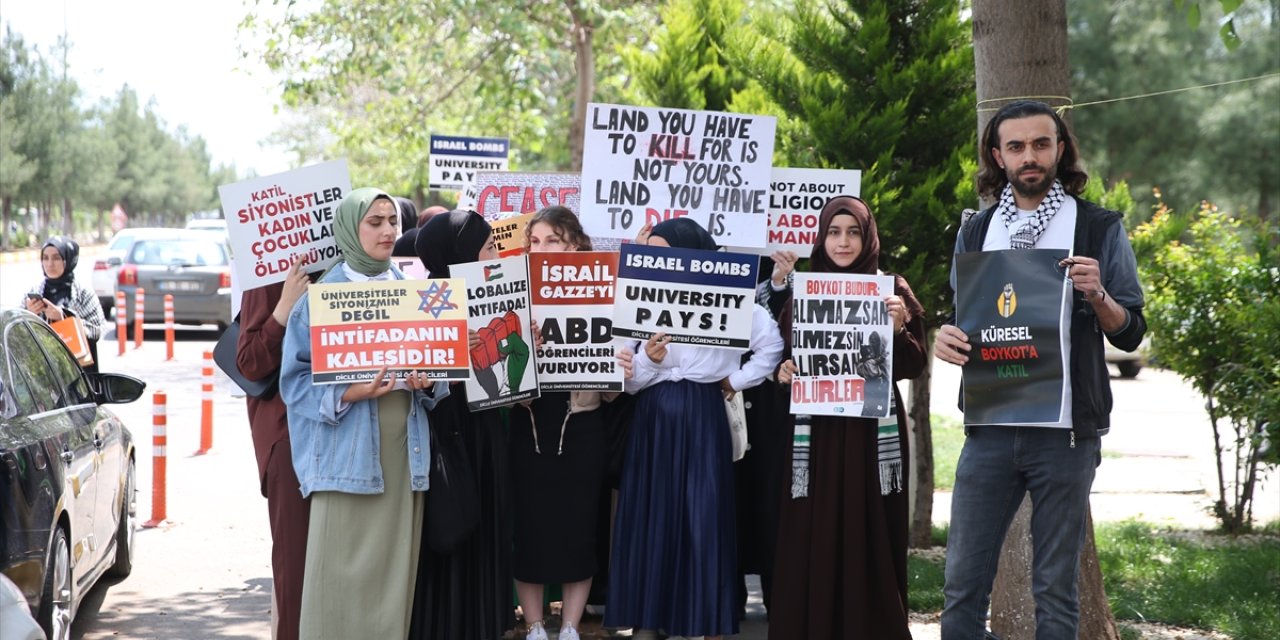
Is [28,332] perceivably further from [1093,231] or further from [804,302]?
[1093,231]

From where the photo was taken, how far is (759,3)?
2083cm

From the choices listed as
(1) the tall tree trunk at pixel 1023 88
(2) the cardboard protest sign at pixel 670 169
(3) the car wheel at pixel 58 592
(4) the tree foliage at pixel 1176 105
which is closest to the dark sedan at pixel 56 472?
(3) the car wheel at pixel 58 592

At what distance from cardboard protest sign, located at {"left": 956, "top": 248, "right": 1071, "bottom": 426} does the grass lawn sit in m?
2.94

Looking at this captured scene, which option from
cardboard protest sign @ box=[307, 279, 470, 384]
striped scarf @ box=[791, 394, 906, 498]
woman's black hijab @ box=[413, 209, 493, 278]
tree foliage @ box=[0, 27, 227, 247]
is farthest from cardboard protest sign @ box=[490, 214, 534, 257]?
tree foliage @ box=[0, 27, 227, 247]

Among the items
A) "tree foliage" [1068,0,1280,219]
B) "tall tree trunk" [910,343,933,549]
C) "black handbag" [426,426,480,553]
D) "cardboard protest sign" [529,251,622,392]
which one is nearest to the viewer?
"black handbag" [426,426,480,553]

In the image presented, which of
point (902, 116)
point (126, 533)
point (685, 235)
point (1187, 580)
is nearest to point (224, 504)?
point (126, 533)

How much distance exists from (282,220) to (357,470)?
122cm

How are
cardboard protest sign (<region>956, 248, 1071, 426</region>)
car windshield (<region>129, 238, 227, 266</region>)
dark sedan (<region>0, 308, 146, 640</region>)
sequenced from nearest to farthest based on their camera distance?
cardboard protest sign (<region>956, 248, 1071, 426</region>)
dark sedan (<region>0, 308, 146, 640</region>)
car windshield (<region>129, 238, 227, 266</region>)

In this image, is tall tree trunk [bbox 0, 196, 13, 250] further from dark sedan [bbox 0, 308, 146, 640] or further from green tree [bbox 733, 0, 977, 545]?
green tree [bbox 733, 0, 977, 545]

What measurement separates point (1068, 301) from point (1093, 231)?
292 mm

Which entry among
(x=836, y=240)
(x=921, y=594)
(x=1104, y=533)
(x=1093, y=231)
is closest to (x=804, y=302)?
(x=836, y=240)

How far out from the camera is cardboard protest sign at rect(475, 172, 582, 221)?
8219 mm

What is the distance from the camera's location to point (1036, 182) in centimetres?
474

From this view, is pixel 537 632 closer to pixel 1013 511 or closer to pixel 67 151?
pixel 1013 511
